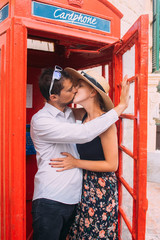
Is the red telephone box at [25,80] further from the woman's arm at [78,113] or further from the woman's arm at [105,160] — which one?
the woman's arm at [78,113]

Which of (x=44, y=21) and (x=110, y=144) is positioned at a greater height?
(x=44, y=21)

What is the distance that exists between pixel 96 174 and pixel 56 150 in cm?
39

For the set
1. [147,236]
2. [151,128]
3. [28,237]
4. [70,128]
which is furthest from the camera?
[151,128]

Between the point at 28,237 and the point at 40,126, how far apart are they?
66.1 inches

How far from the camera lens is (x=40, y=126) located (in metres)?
1.56

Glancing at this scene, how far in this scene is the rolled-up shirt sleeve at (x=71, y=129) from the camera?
4.95ft

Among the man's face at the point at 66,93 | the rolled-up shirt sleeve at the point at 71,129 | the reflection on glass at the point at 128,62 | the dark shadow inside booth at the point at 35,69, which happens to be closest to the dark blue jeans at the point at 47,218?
the rolled-up shirt sleeve at the point at 71,129

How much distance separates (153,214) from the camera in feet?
12.8

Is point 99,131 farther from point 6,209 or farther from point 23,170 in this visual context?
point 6,209

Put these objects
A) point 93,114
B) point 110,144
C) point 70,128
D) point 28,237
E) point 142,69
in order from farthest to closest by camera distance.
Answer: point 28,237, point 93,114, point 110,144, point 70,128, point 142,69

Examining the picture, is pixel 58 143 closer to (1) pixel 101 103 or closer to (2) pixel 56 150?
(2) pixel 56 150

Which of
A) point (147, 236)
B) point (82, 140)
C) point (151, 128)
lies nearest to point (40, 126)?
point (82, 140)

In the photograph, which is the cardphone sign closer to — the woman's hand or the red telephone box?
the red telephone box

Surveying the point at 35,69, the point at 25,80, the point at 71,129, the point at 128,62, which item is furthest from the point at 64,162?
the point at 35,69
